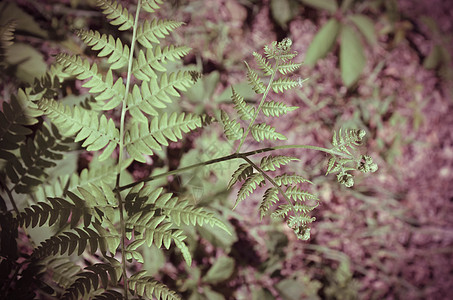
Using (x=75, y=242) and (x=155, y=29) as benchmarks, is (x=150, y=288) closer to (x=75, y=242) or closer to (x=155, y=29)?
(x=75, y=242)

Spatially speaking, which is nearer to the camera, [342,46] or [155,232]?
[155,232]

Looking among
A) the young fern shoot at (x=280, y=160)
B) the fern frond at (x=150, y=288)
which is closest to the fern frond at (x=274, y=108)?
the young fern shoot at (x=280, y=160)

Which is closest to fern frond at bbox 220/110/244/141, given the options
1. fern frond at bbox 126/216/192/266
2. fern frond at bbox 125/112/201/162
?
fern frond at bbox 125/112/201/162

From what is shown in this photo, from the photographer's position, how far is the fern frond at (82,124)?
124 cm

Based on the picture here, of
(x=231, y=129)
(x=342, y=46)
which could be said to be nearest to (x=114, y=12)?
(x=231, y=129)

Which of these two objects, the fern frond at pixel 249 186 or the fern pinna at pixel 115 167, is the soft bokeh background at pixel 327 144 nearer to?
the fern pinna at pixel 115 167

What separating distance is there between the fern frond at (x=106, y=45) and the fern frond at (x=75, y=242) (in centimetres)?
70

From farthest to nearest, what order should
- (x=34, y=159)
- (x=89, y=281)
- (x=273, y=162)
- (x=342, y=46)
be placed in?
(x=342, y=46)
(x=34, y=159)
(x=273, y=162)
(x=89, y=281)

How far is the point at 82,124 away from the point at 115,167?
35 centimetres

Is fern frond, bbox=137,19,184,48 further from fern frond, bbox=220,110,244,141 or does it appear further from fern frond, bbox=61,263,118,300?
fern frond, bbox=61,263,118,300

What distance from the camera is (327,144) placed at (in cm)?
298

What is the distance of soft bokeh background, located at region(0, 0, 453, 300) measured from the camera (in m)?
2.19

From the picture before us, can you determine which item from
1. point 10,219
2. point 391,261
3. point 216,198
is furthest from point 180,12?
point 391,261

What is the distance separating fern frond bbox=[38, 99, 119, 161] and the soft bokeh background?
690 mm
